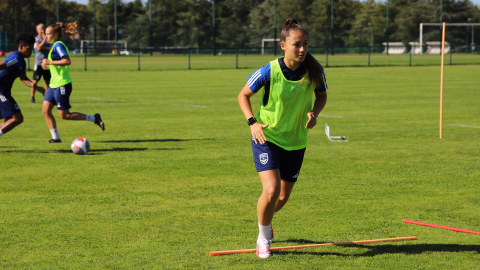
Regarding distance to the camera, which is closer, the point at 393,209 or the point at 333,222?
the point at 333,222

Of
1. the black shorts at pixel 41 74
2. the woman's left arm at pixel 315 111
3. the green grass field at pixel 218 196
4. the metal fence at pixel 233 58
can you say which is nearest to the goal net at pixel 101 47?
the metal fence at pixel 233 58

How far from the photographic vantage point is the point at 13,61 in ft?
33.3

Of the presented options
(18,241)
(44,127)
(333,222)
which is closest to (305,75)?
(333,222)

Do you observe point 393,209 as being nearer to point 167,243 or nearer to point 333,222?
point 333,222

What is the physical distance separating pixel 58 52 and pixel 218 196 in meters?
5.48

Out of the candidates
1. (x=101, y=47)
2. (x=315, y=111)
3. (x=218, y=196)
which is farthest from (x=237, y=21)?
(x=315, y=111)

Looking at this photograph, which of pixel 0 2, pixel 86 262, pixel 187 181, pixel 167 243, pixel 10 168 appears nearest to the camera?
pixel 86 262

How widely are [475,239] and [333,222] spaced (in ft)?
4.67

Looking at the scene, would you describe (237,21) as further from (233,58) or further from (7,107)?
(7,107)

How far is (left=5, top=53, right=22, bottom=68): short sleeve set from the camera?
10066mm

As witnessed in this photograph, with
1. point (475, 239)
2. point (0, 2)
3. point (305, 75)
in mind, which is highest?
point (0, 2)

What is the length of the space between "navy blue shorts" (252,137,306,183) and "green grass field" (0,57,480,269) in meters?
0.74

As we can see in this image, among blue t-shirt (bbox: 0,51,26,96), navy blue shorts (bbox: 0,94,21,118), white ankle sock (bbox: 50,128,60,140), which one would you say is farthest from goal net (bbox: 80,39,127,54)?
navy blue shorts (bbox: 0,94,21,118)

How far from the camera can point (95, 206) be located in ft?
Answer: 22.6
